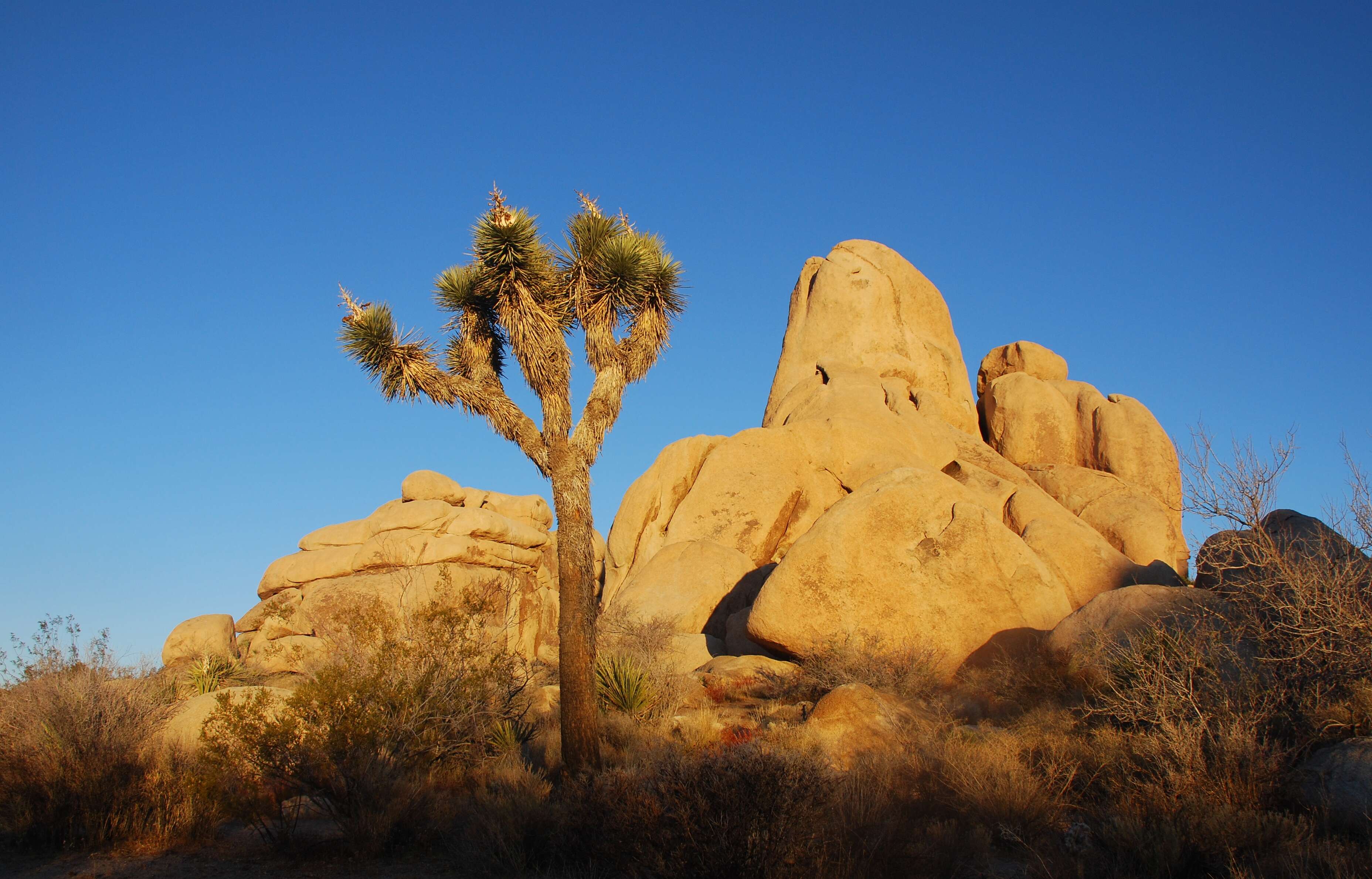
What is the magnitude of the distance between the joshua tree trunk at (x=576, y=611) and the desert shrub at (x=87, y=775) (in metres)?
3.35

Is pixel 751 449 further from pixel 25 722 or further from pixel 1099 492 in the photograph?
pixel 25 722

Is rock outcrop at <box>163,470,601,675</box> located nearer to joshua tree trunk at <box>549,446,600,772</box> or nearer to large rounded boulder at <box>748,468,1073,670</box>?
large rounded boulder at <box>748,468,1073,670</box>

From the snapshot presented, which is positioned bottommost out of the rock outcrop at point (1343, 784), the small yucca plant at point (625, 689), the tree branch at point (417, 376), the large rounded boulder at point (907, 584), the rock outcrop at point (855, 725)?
the rock outcrop at point (1343, 784)

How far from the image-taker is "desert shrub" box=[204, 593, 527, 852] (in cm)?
800

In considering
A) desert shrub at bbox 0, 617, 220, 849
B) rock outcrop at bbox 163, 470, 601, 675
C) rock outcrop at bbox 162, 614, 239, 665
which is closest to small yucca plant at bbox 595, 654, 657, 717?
desert shrub at bbox 0, 617, 220, 849

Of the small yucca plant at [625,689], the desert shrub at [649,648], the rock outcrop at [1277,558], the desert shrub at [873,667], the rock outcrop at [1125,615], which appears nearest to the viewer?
the rock outcrop at [1277,558]

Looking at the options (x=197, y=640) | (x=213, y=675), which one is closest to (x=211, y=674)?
(x=213, y=675)

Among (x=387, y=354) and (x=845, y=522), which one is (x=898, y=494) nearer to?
(x=845, y=522)

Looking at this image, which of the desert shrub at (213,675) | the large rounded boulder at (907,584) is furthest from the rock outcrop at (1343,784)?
the desert shrub at (213,675)

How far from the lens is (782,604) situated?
49.1 feet

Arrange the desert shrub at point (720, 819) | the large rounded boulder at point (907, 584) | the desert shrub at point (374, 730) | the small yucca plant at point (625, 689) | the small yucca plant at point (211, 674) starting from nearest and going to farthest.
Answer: the desert shrub at point (720, 819), the desert shrub at point (374, 730), the small yucca plant at point (625, 689), the large rounded boulder at point (907, 584), the small yucca plant at point (211, 674)

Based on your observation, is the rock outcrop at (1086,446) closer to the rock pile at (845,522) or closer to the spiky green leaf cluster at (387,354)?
the rock pile at (845,522)

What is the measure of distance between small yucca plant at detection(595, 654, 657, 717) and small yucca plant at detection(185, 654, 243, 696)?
671 centimetres

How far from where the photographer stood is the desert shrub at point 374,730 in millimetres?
7996
